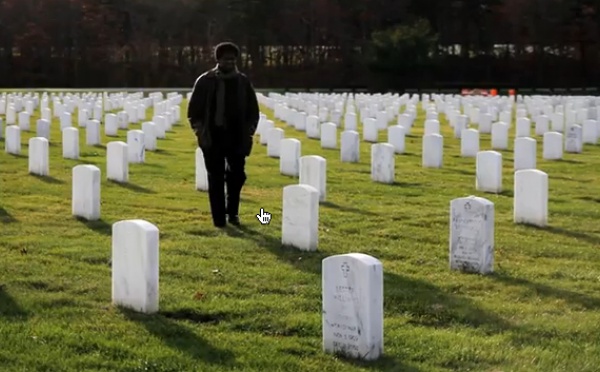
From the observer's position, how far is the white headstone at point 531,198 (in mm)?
10773

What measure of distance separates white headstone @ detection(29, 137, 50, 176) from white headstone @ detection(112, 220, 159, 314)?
26.4 feet

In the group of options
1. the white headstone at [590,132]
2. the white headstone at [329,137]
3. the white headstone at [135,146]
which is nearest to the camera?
the white headstone at [135,146]

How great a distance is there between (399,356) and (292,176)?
30.6 ft

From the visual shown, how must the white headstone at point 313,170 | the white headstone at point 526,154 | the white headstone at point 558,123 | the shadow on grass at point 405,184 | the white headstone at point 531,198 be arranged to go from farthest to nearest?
the white headstone at point 558,123, the white headstone at point 526,154, the shadow on grass at point 405,184, the white headstone at point 313,170, the white headstone at point 531,198

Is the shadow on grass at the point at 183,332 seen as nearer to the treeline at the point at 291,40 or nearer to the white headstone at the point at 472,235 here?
the white headstone at the point at 472,235

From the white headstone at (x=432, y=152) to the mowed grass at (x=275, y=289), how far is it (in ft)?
11.4

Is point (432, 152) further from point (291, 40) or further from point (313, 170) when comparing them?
point (291, 40)

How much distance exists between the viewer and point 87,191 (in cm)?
1095

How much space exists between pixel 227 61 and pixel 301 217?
1897mm

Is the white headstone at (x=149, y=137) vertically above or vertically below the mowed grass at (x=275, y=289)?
above

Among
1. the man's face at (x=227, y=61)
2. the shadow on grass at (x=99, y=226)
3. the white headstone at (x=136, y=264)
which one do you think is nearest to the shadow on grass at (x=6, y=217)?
the shadow on grass at (x=99, y=226)

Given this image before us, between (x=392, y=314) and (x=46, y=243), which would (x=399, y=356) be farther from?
(x=46, y=243)

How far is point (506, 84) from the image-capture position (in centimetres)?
6262

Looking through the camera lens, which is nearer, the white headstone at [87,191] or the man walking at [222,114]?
the man walking at [222,114]
